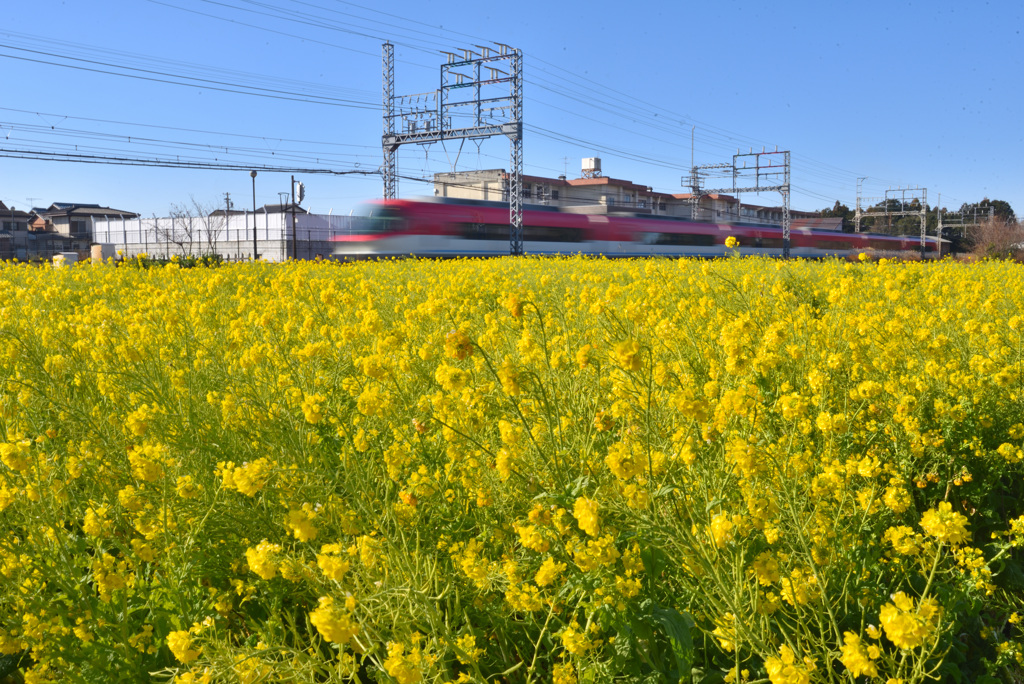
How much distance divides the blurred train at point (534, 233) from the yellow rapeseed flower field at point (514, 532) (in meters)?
16.2

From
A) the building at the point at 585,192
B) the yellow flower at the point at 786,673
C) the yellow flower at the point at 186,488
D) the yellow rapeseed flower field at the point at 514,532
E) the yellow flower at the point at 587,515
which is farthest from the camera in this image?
the building at the point at 585,192

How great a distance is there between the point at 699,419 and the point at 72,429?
2042 millimetres

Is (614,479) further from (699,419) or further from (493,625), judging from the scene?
(493,625)

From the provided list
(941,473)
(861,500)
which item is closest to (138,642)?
(861,500)

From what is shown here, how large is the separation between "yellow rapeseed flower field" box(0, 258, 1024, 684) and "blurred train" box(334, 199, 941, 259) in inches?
638

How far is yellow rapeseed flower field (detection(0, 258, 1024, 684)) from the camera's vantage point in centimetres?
142

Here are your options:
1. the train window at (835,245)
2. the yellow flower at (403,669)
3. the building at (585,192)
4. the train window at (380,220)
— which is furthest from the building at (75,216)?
the yellow flower at (403,669)

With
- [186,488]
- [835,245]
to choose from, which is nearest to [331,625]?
[186,488]

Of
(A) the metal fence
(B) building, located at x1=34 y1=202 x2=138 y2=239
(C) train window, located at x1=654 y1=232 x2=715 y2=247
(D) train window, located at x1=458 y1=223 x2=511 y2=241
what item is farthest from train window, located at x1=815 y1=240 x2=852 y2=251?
(B) building, located at x1=34 y1=202 x2=138 y2=239

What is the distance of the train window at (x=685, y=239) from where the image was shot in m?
25.9

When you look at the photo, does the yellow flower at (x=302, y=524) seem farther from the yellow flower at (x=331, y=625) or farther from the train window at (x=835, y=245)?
the train window at (x=835, y=245)

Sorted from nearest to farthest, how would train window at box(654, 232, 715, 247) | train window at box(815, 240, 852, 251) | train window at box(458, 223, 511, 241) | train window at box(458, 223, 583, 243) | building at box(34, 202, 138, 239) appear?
train window at box(458, 223, 511, 241) → train window at box(458, 223, 583, 243) → train window at box(654, 232, 715, 247) → train window at box(815, 240, 852, 251) → building at box(34, 202, 138, 239)

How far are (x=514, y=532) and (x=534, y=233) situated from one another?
68.3 ft

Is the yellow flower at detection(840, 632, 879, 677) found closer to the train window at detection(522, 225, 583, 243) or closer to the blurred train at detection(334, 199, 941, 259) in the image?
the blurred train at detection(334, 199, 941, 259)
